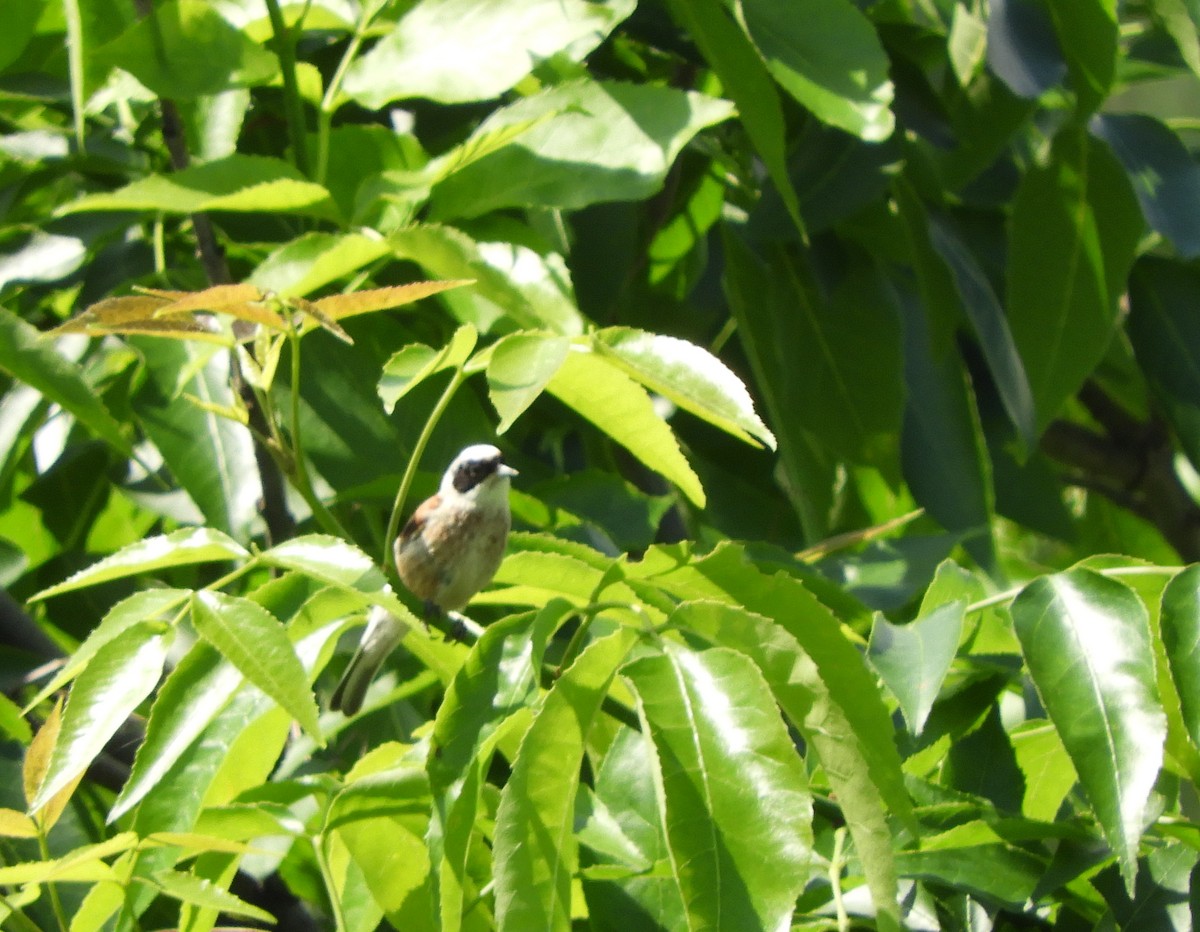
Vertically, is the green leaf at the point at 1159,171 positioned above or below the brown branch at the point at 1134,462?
above

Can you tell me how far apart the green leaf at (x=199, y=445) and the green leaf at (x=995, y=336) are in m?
1.11

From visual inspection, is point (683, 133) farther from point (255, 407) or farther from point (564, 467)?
point (564, 467)

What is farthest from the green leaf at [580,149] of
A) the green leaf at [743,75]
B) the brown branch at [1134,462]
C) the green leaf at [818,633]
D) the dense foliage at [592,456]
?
the brown branch at [1134,462]

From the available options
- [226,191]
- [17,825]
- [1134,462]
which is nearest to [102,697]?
[17,825]

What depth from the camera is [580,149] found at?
177 cm

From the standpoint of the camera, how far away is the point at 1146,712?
1.22 meters

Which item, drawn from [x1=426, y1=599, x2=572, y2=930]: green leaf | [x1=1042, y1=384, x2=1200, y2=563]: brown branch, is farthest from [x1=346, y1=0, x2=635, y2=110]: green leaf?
[x1=1042, y1=384, x2=1200, y2=563]: brown branch

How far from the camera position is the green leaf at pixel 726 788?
0.98 m

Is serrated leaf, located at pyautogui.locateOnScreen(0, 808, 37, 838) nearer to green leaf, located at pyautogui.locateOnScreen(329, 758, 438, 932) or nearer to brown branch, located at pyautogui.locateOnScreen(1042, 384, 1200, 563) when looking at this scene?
green leaf, located at pyautogui.locateOnScreen(329, 758, 438, 932)

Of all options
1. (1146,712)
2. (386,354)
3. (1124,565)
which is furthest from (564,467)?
(1146,712)

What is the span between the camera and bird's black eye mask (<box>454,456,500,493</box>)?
1948 millimetres

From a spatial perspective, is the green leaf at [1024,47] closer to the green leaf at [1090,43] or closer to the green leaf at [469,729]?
the green leaf at [1090,43]

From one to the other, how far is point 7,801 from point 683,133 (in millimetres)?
1151

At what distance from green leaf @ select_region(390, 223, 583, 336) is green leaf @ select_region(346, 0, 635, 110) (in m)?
0.28
